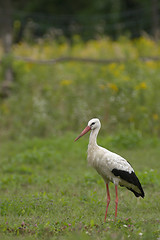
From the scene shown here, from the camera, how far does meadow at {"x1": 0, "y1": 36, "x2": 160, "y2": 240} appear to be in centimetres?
498

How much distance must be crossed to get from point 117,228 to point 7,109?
6.99 meters

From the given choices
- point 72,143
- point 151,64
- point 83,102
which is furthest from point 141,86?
point 151,64

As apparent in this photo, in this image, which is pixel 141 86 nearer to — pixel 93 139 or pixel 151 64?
pixel 151 64

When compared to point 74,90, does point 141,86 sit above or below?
above

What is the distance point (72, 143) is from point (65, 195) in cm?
321

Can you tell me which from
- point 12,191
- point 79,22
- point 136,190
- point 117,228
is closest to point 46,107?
point 12,191

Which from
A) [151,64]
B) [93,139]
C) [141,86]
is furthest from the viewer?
[151,64]

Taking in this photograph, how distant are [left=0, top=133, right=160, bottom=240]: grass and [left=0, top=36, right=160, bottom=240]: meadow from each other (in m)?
0.01

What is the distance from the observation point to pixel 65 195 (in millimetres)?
6387

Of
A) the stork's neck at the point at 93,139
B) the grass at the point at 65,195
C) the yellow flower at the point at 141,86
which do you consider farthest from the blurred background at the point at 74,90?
the stork's neck at the point at 93,139

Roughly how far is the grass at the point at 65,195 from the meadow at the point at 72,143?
1 centimetres

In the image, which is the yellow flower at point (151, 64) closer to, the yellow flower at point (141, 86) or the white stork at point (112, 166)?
the yellow flower at point (141, 86)

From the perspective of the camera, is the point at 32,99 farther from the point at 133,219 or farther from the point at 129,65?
the point at 133,219

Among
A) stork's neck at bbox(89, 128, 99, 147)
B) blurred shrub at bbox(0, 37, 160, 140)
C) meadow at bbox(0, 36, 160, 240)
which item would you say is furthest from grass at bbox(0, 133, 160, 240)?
stork's neck at bbox(89, 128, 99, 147)
